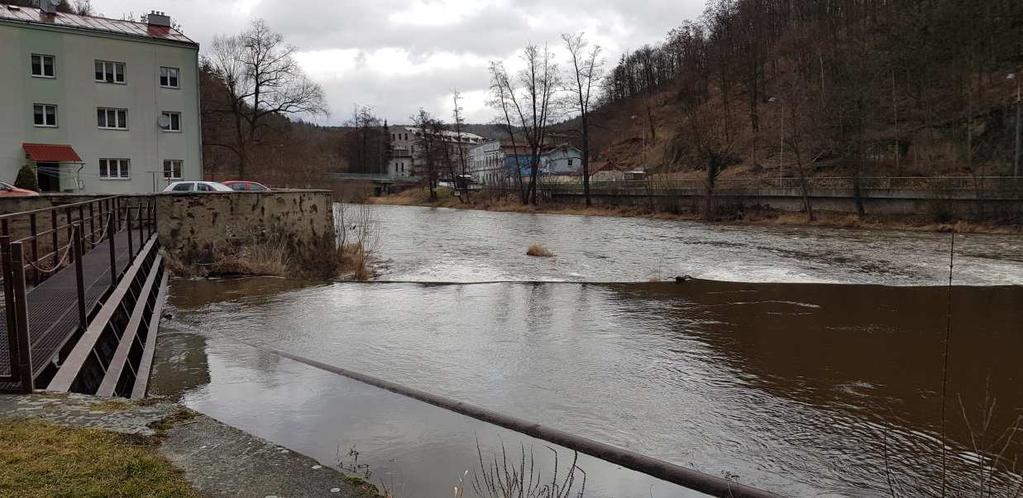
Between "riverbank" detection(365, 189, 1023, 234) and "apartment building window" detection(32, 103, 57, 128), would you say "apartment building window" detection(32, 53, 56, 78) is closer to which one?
Answer: "apartment building window" detection(32, 103, 57, 128)

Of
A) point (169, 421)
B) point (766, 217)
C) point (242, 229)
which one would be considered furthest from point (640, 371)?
point (766, 217)

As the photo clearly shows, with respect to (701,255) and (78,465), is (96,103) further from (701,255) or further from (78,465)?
(78,465)

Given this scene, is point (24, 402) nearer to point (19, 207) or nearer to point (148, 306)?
point (148, 306)

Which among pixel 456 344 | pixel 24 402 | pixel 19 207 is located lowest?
pixel 456 344

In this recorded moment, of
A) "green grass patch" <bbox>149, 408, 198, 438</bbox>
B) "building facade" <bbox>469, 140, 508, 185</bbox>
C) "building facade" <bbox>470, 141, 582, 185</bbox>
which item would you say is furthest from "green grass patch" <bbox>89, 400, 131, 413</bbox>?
"building facade" <bbox>469, 140, 508, 185</bbox>

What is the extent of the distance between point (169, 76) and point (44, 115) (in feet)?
21.1

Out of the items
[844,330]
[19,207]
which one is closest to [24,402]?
[844,330]

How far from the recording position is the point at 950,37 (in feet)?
153

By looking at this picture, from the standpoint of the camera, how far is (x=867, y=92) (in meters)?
47.1

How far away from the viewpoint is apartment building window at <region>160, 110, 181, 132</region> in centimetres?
3775

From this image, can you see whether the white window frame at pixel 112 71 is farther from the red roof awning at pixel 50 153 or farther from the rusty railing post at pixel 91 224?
the rusty railing post at pixel 91 224

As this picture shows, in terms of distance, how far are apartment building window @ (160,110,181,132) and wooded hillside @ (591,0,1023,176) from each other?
3271 centimetres

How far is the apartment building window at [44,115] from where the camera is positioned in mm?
34781

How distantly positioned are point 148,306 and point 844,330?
38.0 feet
